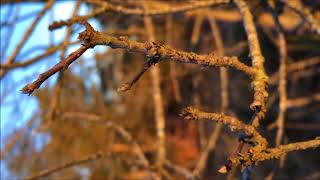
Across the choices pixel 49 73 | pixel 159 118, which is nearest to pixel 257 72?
pixel 49 73

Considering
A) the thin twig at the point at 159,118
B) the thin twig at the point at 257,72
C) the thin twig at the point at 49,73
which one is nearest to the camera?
the thin twig at the point at 49,73

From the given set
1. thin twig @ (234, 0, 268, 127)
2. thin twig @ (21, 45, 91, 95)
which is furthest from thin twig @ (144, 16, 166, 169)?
thin twig @ (21, 45, 91, 95)

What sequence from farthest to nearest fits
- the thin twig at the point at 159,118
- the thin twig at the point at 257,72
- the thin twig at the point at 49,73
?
1. the thin twig at the point at 159,118
2. the thin twig at the point at 257,72
3. the thin twig at the point at 49,73

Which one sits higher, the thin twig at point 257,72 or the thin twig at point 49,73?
the thin twig at point 257,72

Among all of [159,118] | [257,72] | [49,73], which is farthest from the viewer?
[159,118]

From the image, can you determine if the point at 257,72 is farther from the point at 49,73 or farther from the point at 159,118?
the point at 159,118

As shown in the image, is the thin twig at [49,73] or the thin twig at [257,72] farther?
the thin twig at [257,72]

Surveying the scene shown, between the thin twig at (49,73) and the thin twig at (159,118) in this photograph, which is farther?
Result: the thin twig at (159,118)

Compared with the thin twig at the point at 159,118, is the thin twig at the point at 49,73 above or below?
below

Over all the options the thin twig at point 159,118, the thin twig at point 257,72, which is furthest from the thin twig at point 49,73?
the thin twig at point 159,118

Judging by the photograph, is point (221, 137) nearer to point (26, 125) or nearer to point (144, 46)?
point (26, 125)

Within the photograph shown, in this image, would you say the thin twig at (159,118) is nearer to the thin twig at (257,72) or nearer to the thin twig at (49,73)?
the thin twig at (257,72)

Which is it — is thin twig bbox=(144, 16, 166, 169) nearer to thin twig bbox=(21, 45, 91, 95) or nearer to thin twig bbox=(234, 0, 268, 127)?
thin twig bbox=(234, 0, 268, 127)

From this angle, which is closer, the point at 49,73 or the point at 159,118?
the point at 49,73
